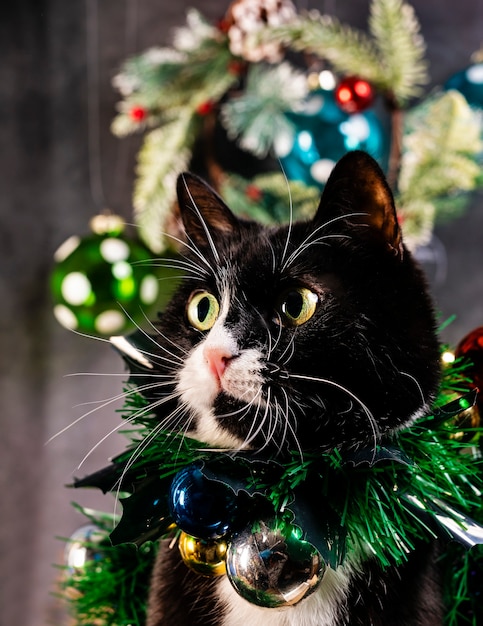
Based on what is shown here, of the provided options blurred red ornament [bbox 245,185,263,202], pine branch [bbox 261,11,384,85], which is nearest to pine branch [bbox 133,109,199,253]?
blurred red ornament [bbox 245,185,263,202]

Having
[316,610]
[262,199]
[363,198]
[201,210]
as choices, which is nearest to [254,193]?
[262,199]

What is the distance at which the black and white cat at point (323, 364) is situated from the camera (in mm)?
396

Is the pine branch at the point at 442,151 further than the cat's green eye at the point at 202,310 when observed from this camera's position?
Yes

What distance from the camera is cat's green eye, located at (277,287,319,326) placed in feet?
1.33

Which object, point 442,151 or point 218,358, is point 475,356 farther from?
point 442,151

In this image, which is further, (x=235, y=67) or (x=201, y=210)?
(x=235, y=67)

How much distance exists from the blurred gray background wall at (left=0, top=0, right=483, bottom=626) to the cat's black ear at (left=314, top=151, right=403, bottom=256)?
0.96 meters

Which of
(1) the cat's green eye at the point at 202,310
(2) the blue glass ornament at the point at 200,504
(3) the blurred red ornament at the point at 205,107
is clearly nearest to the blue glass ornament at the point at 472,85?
(3) the blurred red ornament at the point at 205,107

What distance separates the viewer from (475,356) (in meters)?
0.50

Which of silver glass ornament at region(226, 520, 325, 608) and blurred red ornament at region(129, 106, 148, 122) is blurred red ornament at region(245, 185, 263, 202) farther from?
silver glass ornament at region(226, 520, 325, 608)

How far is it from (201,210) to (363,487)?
26 cm

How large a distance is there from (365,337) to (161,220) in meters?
0.71

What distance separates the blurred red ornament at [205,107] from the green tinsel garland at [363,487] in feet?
2.29

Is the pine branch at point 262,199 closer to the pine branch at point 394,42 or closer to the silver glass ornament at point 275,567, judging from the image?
the pine branch at point 394,42
